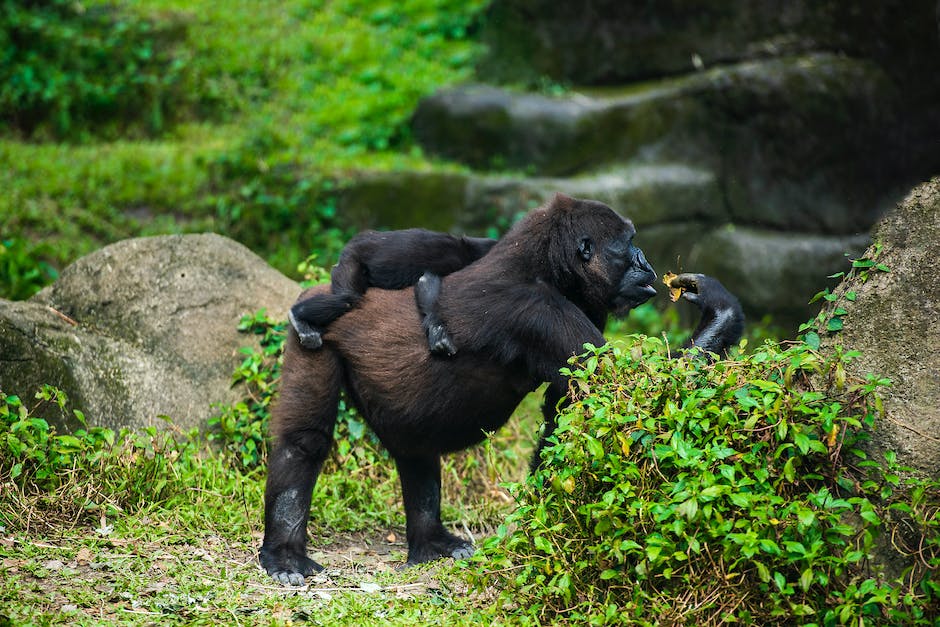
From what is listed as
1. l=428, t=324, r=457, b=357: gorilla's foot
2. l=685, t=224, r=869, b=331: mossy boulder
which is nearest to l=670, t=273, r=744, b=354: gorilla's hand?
l=428, t=324, r=457, b=357: gorilla's foot

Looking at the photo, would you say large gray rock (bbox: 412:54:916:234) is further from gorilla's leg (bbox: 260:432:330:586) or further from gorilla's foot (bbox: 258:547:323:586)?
gorilla's foot (bbox: 258:547:323:586)

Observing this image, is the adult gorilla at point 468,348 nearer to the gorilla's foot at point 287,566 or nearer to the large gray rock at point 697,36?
the gorilla's foot at point 287,566

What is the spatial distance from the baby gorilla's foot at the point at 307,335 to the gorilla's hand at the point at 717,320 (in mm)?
1849

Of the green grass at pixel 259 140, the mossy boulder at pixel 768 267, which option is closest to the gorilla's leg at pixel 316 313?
the green grass at pixel 259 140

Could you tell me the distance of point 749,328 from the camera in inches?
399

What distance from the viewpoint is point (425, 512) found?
5.44 m

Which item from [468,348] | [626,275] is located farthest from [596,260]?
[468,348]

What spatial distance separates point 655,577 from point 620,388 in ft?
2.52

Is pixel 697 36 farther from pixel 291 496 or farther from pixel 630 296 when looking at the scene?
pixel 291 496

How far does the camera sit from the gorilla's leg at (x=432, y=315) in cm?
489

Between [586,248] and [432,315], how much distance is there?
0.86 metres

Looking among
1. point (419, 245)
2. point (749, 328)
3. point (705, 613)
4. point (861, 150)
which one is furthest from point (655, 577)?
point (861, 150)

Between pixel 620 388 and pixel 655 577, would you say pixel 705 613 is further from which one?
pixel 620 388

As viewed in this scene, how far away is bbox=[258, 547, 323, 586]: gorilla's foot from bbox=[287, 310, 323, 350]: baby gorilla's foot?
1.03 meters
